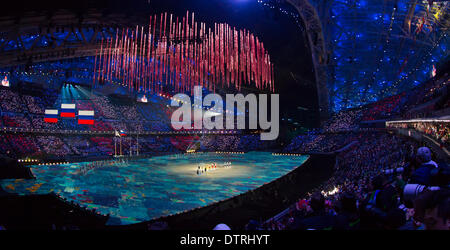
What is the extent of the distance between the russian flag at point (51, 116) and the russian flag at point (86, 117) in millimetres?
3798

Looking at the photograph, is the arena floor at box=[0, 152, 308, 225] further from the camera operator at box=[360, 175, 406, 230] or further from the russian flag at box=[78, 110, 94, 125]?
the russian flag at box=[78, 110, 94, 125]

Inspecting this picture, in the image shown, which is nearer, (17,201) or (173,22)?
(17,201)

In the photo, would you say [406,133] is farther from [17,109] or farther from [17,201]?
[17,109]

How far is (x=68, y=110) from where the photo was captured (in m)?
45.8

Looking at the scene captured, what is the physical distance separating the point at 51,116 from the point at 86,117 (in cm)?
550

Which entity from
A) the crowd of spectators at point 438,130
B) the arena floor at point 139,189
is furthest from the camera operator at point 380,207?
the crowd of spectators at point 438,130

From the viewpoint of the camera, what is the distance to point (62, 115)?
4528 cm

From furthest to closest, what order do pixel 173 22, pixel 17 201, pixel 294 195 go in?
pixel 173 22, pixel 294 195, pixel 17 201

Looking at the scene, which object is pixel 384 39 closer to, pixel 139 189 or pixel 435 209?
pixel 139 189

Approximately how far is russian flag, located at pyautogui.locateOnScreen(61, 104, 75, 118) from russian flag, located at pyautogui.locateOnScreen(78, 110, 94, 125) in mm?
1404

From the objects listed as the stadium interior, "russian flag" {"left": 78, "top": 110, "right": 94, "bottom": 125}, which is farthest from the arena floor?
"russian flag" {"left": 78, "top": 110, "right": 94, "bottom": 125}

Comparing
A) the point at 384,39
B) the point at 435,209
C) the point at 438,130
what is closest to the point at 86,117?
the point at 384,39
